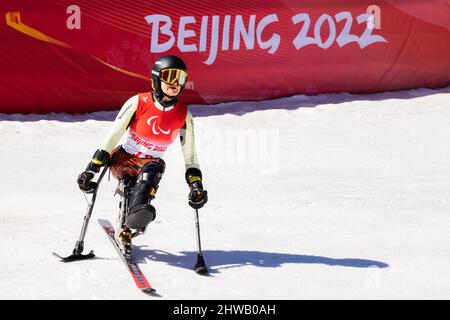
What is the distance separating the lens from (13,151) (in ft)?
38.1

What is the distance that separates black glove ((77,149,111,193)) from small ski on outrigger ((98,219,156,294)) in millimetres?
615

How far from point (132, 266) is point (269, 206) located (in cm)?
289

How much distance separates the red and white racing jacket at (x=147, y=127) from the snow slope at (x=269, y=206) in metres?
0.96

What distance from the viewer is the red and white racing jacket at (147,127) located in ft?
22.7

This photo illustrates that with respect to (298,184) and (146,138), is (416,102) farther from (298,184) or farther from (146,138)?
(146,138)

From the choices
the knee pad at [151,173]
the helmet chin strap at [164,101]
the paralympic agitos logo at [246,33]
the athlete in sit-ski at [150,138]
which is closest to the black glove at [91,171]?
the athlete in sit-ski at [150,138]

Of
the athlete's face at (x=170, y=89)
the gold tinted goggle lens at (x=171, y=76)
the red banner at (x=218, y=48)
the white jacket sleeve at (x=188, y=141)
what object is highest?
the red banner at (x=218, y=48)

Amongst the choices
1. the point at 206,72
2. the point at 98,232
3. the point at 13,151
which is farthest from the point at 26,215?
the point at 206,72

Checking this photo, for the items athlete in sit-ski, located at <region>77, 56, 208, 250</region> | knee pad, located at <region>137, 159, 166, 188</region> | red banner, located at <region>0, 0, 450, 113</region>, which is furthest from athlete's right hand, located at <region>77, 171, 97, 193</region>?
red banner, located at <region>0, 0, 450, 113</region>

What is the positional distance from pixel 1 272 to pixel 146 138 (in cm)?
158

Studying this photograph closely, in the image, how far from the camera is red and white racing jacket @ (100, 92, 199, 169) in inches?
273

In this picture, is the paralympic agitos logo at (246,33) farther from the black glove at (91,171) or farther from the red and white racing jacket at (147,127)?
the black glove at (91,171)

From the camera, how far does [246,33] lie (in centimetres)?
1423

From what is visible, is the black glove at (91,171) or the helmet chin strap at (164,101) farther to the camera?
the helmet chin strap at (164,101)
